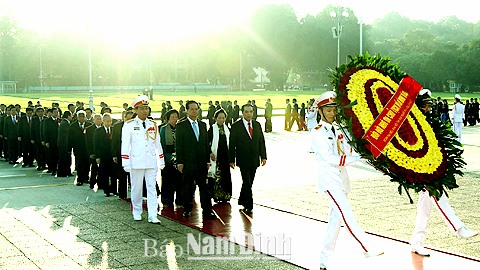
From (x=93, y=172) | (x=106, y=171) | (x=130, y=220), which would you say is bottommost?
(x=130, y=220)

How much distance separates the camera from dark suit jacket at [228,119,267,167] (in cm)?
890

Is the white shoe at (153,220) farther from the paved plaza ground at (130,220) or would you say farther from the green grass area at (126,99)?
the green grass area at (126,99)

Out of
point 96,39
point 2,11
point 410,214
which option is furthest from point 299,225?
point 2,11

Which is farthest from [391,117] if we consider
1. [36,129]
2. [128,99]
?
[128,99]

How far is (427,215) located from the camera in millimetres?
6102

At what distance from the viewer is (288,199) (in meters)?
9.73

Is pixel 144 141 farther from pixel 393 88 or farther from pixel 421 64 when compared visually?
pixel 421 64

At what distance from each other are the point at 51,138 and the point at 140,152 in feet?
23.7

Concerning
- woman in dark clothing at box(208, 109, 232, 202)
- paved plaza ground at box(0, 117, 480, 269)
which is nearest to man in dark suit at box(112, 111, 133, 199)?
paved plaza ground at box(0, 117, 480, 269)

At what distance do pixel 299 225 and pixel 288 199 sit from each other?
2051mm

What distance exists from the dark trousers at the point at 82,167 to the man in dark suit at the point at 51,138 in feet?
7.00

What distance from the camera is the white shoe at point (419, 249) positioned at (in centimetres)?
604

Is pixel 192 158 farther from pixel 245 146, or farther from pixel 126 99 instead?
pixel 126 99

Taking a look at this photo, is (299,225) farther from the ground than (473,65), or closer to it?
closer to it
